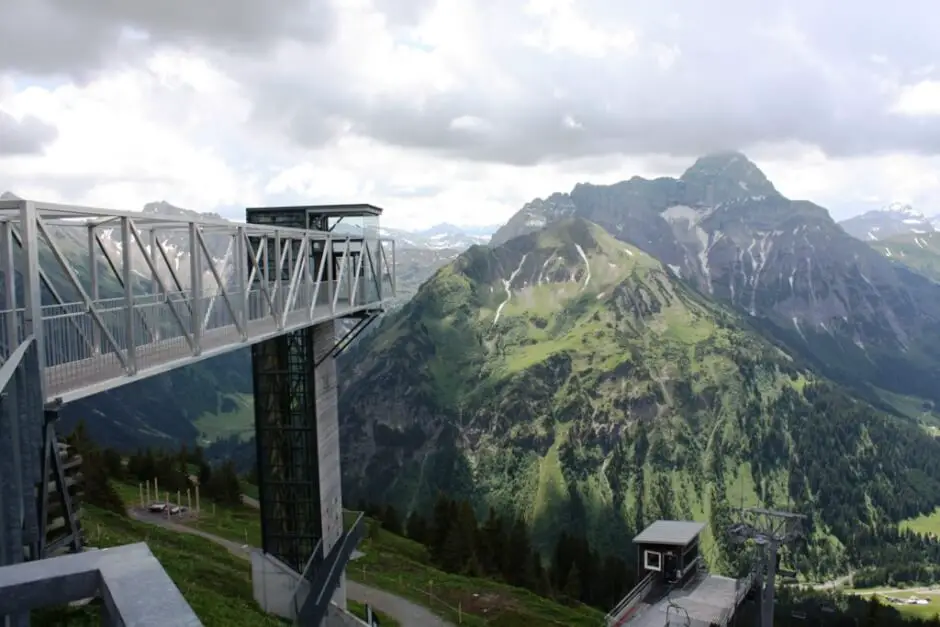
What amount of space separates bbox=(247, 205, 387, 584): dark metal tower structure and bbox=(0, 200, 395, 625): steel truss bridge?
0.07 metres

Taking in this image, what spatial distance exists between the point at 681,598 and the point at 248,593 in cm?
2475

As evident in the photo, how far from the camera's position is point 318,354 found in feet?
110

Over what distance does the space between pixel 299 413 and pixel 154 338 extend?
15826 millimetres

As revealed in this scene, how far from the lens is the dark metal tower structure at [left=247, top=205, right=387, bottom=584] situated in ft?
109

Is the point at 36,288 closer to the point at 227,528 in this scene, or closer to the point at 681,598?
the point at 681,598

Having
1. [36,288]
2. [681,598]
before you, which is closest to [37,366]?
[36,288]

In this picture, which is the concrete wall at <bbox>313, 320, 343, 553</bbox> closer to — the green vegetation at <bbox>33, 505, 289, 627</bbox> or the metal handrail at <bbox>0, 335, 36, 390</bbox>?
the green vegetation at <bbox>33, 505, 289, 627</bbox>

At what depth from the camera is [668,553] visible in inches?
1813

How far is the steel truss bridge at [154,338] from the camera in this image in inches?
420

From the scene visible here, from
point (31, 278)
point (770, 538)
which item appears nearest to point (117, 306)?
point (31, 278)

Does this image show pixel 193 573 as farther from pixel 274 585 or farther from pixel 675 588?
pixel 675 588

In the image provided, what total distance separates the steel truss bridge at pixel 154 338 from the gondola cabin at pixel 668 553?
2123cm

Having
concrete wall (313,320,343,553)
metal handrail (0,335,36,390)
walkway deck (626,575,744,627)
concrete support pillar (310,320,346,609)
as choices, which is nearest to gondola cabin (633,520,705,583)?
walkway deck (626,575,744,627)

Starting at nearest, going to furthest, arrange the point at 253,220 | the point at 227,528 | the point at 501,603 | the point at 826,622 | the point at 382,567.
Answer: the point at 253,220
the point at 501,603
the point at 382,567
the point at 227,528
the point at 826,622
